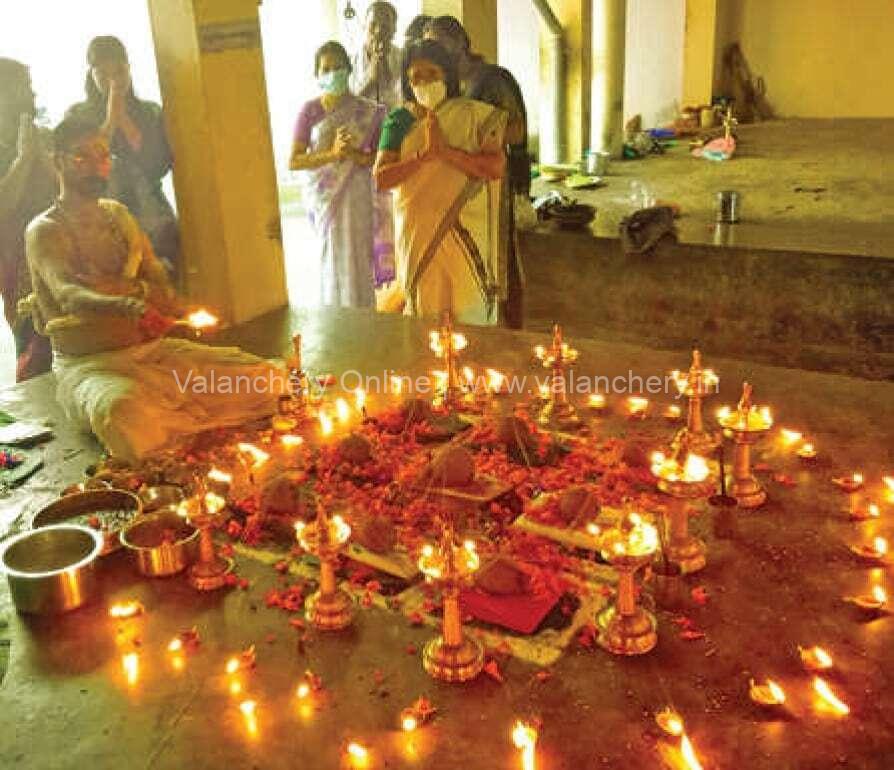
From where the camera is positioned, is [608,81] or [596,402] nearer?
[596,402]

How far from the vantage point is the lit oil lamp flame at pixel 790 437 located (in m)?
4.55

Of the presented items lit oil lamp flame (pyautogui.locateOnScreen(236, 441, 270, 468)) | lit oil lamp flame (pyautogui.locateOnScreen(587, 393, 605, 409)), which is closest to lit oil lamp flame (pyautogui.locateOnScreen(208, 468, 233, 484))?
lit oil lamp flame (pyautogui.locateOnScreen(236, 441, 270, 468))

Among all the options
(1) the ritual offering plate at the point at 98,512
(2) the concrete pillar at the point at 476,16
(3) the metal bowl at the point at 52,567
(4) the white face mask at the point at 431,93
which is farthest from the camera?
(2) the concrete pillar at the point at 476,16

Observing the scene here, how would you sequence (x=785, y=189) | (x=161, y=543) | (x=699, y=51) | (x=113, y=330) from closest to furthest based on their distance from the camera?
(x=161, y=543), (x=113, y=330), (x=785, y=189), (x=699, y=51)

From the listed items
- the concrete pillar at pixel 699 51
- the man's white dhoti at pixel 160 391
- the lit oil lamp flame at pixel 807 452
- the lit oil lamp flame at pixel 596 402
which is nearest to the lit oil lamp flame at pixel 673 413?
the lit oil lamp flame at pixel 596 402

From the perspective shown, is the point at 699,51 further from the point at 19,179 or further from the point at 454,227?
the point at 19,179

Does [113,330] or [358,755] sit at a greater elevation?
[113,330]

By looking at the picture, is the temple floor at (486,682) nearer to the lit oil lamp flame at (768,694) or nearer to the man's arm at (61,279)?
the lit oil lamp flame at (768,694)

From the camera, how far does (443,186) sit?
22.4 feet

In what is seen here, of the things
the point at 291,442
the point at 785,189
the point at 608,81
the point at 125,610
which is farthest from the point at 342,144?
the point at 608,81

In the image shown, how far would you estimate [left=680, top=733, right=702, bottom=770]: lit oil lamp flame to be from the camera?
2564mm

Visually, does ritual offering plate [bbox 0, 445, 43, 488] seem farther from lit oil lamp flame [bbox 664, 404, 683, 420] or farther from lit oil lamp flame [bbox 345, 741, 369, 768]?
lit oil lamp flame [bbox 664, 404, 683, 420]

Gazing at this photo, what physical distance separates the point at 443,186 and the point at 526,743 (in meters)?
4.87

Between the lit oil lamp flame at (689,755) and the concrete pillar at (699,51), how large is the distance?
1555 cm
